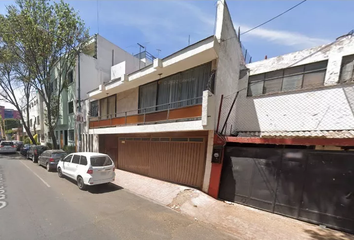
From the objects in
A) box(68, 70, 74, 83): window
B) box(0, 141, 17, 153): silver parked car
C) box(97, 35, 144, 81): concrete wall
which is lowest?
box(0, 141, 17, 153): silver parked car

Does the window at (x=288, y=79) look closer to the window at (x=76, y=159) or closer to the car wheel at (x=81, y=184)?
the car wheel at (x=81, y=184)

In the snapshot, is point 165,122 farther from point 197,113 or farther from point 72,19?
point 72,19

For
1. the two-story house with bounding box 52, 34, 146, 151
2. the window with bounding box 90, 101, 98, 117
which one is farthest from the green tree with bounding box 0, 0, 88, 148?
the window with bounding box 90, 101, 98, 117

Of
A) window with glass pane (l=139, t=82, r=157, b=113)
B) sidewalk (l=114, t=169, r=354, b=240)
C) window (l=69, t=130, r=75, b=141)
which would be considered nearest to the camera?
sidewalk (l=114, t=169, r=354, b=240)

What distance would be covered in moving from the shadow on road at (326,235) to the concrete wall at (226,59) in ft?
14.7

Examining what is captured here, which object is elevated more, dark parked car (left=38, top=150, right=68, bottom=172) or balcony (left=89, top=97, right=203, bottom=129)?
balcony (left=89, top=97, right=203, bottom=129)

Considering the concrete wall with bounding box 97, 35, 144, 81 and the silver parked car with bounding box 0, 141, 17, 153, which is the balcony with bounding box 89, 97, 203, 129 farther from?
the silver parked car with bounding box 0, 141, 17, 153

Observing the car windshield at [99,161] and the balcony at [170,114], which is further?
the car windshield at [99,161]

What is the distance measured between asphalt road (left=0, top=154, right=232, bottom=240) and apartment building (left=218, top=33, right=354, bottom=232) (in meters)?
2.68

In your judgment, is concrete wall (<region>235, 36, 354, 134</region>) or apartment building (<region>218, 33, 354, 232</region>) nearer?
apartment building (<region>218, 33, 354, 232</region>)

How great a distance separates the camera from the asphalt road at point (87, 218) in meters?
3.83

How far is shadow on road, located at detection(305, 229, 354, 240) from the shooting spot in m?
4.26

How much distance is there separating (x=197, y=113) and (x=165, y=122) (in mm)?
1896

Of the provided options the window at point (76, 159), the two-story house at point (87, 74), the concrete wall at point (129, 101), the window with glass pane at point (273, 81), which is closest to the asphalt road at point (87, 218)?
the window at point (76, 159)
